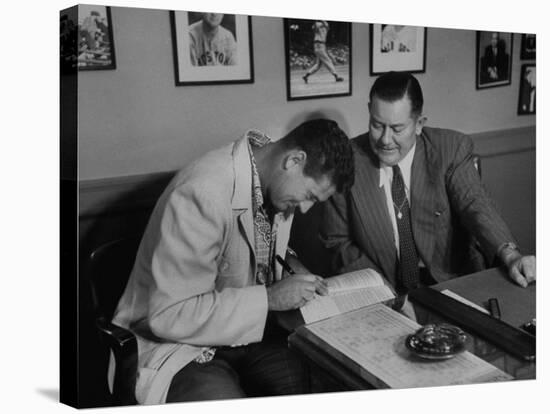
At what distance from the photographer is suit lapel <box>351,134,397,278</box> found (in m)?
2.79

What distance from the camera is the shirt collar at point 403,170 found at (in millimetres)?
2852

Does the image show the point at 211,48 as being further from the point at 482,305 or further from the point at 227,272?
the point at 482,305

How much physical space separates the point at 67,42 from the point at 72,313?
85cm

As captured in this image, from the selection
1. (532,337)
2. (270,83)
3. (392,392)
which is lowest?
(392,392)

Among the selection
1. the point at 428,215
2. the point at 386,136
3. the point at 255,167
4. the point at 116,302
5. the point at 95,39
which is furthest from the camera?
the point at 428,215

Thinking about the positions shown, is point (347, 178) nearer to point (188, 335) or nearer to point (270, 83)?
point (270, 83)

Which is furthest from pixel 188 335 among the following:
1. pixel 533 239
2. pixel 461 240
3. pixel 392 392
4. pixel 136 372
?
pixel 533 239

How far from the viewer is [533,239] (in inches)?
125

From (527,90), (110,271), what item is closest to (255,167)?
(110,271)

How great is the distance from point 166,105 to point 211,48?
247mm

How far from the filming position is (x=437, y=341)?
2.44m

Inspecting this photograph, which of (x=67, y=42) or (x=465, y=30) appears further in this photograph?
(x=465, y=30)

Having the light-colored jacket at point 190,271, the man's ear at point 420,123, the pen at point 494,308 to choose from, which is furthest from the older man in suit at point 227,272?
the pen at point 494,308

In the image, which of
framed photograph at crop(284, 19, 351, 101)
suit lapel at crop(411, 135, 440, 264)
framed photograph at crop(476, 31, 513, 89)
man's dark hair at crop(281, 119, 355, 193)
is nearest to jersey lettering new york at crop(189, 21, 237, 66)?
framed photograph at crop(284, 19, 351, 101)
